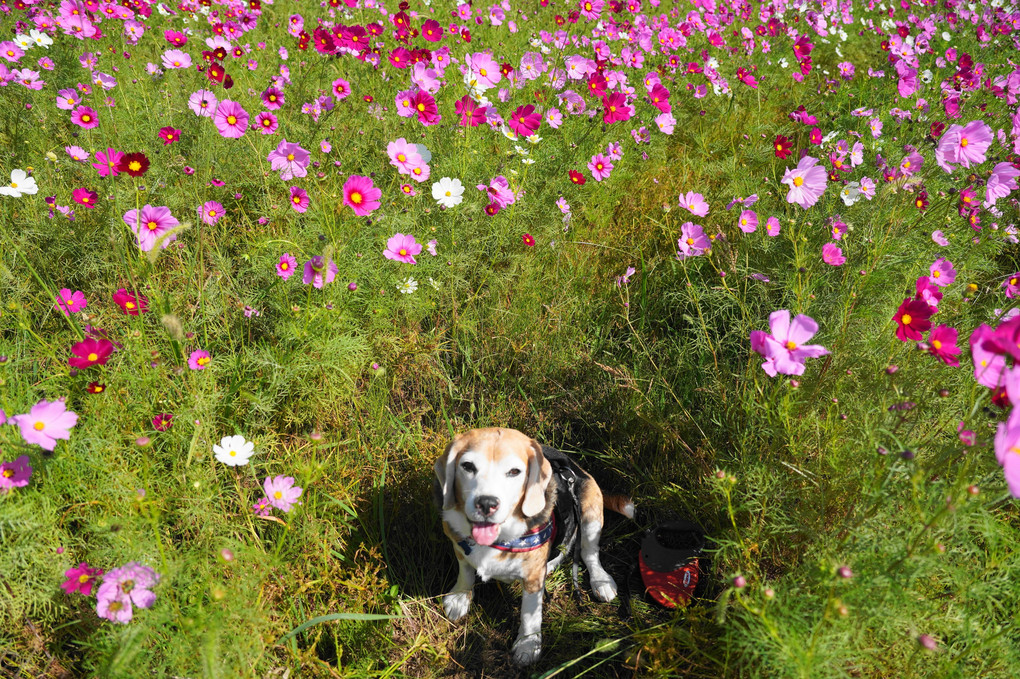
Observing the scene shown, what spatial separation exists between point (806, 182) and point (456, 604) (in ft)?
6.29

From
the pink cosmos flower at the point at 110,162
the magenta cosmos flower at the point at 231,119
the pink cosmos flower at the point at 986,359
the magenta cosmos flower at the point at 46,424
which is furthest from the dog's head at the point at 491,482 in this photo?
the magenta cosmos flower at the point at 231,119

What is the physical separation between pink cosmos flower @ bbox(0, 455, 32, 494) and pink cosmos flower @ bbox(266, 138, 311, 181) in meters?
1.41

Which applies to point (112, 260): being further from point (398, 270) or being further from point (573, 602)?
point (573, 602)

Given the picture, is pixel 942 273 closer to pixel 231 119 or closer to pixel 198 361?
pixel 198 361

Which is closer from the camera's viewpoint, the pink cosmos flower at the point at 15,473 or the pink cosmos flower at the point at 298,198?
the pink cosmos flower at the point at 15,473

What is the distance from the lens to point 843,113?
4.05 metres

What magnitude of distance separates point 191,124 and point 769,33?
440 cm

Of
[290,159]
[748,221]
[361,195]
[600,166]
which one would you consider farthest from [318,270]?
[600,166]

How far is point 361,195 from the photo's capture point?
2047mm

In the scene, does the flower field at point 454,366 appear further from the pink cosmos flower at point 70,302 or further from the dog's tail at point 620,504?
the dog's tail at point 620,504

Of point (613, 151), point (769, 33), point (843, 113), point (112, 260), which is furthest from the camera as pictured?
point (769, 33)

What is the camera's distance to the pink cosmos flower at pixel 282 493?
1618mm

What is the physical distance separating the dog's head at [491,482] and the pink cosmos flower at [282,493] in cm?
42

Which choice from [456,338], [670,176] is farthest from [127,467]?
[670,176]
